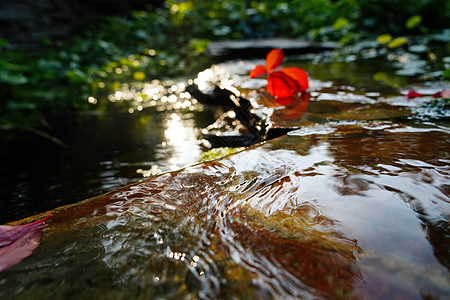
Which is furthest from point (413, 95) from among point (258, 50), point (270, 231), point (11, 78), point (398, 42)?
point (258, 50)

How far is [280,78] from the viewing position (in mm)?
1774

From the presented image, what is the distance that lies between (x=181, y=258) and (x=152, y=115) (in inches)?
85.0

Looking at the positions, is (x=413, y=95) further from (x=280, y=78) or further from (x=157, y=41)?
(x=157, y=41)

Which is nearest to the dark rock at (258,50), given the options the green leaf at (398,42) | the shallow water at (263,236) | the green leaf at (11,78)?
the green leaf at (398,42)

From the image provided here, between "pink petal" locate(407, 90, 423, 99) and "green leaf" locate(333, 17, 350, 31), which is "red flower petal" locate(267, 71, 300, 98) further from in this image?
"green leaf" locate(333, 17, 350, 31)

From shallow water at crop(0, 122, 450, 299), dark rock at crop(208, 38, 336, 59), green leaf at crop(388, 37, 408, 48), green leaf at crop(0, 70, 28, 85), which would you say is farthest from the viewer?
dark rock at crop(208, 38, 336, 59)

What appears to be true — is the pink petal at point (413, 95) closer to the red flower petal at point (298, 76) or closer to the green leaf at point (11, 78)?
the red flower petal at point (298, 76)

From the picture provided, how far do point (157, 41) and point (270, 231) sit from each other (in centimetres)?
626

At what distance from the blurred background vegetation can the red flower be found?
3.33 feet

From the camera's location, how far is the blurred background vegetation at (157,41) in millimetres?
3285

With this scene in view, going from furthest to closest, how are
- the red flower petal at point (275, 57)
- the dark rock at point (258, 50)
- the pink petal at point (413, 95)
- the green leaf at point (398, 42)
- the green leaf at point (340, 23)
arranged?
the green leaf at point (340, 23) < the dark rock at point (258, 50) < the green leaf at point (398, 42) < the red flower petal at point (275, 57) < the pink petal at point (413, 95)

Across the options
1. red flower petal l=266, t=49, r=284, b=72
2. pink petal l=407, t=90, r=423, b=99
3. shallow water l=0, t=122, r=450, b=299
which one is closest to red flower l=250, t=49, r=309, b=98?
red flower petal l=266, t=49, r=284, b=72

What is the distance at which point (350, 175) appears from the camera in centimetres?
76

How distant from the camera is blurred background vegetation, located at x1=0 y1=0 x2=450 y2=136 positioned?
329 cm
